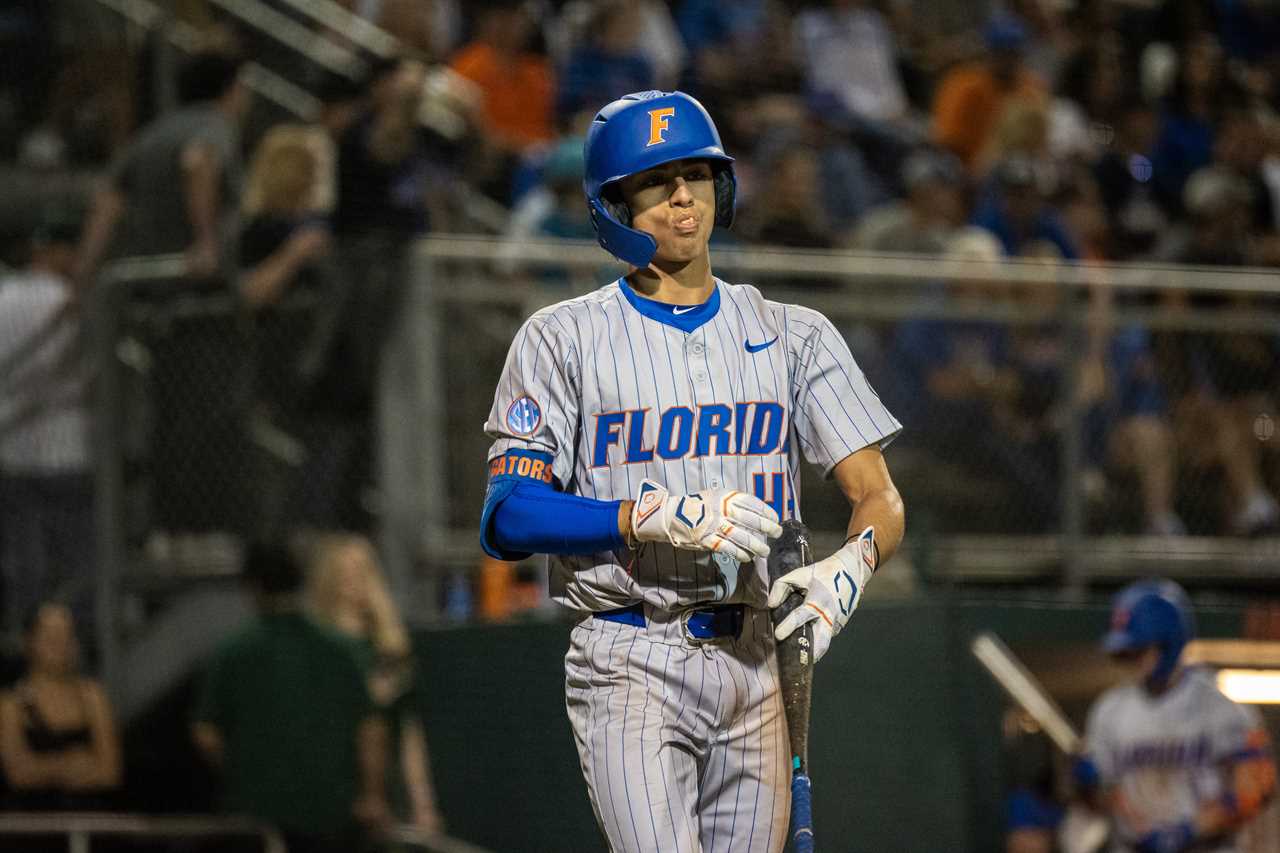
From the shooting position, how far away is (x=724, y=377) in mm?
3848

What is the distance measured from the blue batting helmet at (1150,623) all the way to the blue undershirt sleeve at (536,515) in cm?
488

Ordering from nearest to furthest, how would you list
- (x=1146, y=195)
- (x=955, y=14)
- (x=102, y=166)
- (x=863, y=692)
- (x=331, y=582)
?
(x=863, y=692) → (x=331, y=582) → (x=102, y=166) → (x=1146, y=195) → (x=955, y=14)

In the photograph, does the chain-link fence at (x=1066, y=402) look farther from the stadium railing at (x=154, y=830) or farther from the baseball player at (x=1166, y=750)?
the stadium railing at (x=154, y=830)

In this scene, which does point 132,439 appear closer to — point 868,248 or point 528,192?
point 528,192

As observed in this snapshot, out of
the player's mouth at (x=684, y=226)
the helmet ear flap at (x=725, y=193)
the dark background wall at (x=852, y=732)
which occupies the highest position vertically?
the helmet ear flap at (x=725, y=193)

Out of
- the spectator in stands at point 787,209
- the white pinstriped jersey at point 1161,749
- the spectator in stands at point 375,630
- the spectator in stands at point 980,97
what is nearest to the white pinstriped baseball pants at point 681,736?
the spectator in stands at point 375,630

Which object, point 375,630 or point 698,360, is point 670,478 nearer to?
point 698,360

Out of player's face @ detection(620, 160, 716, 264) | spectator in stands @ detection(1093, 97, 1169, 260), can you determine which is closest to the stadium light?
spectator in stands @ detection(1093, 97, 1169, 260)

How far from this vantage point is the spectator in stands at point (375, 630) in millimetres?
8414

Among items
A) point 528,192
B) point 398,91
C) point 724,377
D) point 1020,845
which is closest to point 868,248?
point 528,192

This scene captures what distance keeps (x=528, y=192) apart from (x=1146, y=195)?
3.69 m

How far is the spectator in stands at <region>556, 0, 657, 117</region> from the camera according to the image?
10023 millimetres

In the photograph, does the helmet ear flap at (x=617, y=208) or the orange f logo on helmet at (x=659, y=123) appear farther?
the helmet ear flap at (x=617, y=208)

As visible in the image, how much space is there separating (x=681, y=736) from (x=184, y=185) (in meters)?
5.44
